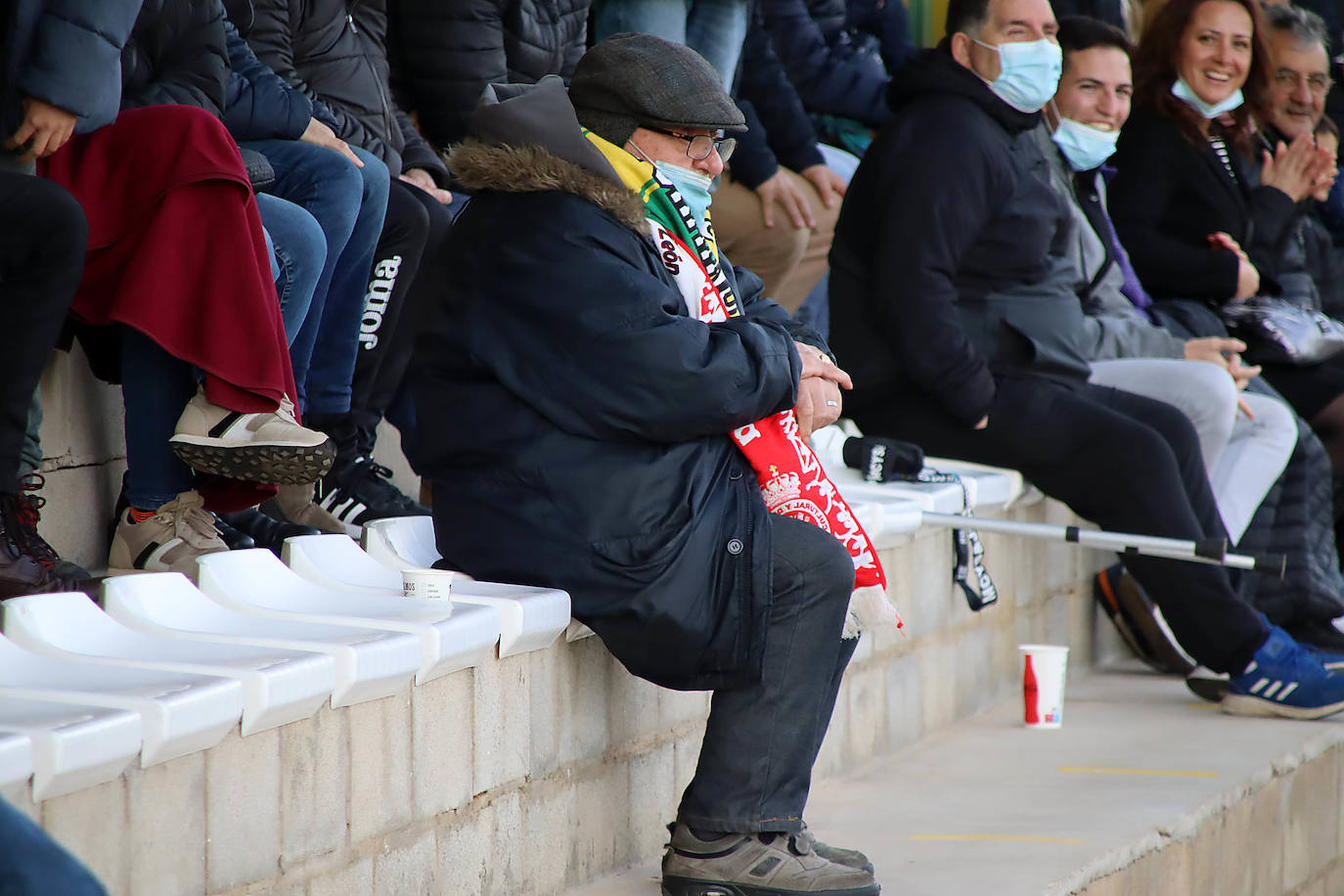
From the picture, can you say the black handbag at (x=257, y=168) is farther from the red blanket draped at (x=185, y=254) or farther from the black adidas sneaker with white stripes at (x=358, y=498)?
the black adidas sneaker with white stripes at (x=358, y=498)

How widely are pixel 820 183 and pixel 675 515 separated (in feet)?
9.49

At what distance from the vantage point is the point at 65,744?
1.67m

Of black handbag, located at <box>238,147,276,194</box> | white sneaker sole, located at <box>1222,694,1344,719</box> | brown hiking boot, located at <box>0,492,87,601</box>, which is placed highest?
black handbag, located at <box>238,147,276,194</box>

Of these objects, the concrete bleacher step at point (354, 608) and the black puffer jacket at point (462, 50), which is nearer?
the concrete bleacher step at point (354, 608)

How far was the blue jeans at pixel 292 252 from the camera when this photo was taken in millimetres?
2898

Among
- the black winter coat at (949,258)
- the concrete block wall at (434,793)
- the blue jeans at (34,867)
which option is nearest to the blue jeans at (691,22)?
the black winter coat at (949,258)

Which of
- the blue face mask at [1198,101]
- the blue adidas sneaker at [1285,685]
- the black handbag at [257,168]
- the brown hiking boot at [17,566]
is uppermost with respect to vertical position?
the black handbag at [257,168]

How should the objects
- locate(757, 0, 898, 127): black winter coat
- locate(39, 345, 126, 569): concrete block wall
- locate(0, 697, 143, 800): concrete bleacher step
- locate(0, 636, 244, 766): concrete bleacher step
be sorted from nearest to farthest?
locate(0, 697, 143, 800): concrete bleacher step → locate(0, 636, 244, 766): concrete bleacher step → locate(39, 345, 126, 569): concrete block wall → locate(757, 0, 898, 127): black winter coat

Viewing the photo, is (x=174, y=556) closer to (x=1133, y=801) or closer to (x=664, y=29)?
(x=1133, y=801)

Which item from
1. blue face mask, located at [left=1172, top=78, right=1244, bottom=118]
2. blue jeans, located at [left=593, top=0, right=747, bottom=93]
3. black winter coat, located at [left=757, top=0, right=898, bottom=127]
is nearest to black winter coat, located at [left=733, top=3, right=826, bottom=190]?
blue jeans, located at [left=593, top=0, right=747, bottom=93]

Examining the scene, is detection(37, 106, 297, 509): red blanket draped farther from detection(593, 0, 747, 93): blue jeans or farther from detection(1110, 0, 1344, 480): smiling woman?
detection(1110, 0, 1344, 480): smiling woman

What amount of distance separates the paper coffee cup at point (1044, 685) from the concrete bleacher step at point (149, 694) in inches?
97.9

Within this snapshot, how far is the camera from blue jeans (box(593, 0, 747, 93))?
470 cm

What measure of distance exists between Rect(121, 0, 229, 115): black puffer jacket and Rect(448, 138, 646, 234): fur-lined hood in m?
0.69
